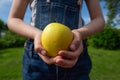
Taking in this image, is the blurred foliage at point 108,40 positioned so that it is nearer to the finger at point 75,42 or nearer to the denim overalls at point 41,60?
the denim overalls at point 41,60

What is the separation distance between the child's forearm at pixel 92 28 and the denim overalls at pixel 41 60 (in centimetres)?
15

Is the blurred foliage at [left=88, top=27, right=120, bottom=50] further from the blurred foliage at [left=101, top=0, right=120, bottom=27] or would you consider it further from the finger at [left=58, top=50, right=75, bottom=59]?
the finger at [left=58, top=50, right=75, bottom=59]

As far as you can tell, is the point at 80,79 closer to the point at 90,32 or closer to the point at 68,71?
the point at 68,71

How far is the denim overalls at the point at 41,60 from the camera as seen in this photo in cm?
200

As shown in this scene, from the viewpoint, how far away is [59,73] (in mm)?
1992

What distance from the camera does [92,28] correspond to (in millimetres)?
1894

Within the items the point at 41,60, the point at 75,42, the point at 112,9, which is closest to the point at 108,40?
the point at 112,9

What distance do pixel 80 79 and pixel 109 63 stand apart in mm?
9740

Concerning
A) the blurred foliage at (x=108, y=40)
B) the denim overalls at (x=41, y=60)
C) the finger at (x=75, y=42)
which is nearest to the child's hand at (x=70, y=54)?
the finger at (x=75, y=42)

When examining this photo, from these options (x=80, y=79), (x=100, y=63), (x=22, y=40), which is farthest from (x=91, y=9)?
(x=22, y=40)

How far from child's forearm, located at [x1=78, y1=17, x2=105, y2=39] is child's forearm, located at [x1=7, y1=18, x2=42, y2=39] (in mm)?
237

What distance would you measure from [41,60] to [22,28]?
25 cm

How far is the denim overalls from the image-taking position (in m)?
2.00

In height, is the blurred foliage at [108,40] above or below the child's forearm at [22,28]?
below
